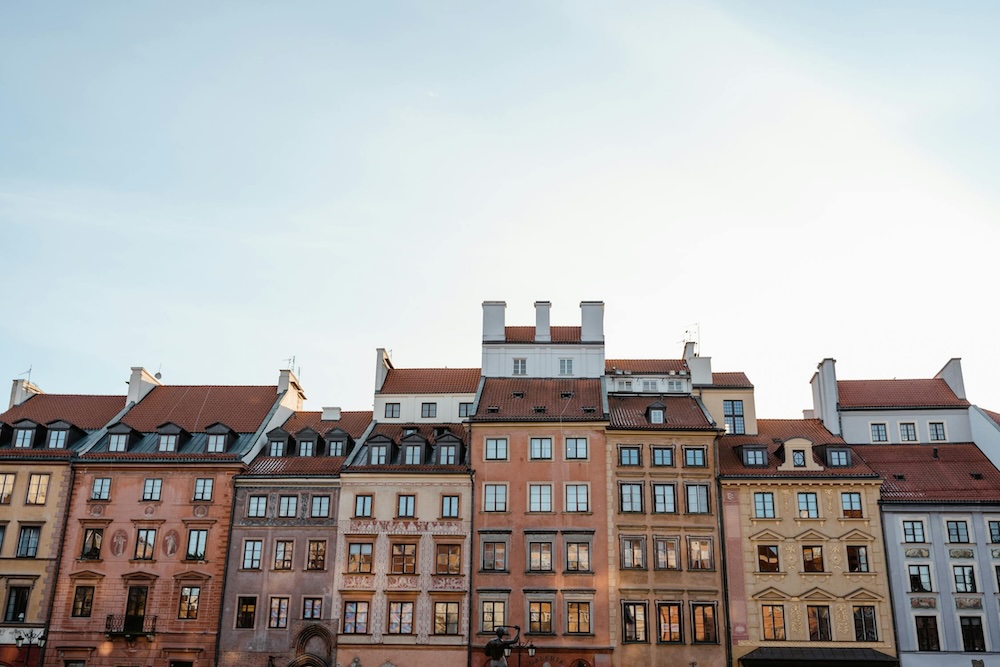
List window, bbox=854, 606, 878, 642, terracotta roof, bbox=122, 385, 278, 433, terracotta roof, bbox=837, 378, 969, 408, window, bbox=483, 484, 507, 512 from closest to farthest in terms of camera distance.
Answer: window, bbox=854, 606, 878, 642
window, bbox=483, 484, 507, 512
terracotta roof, bbox=837, 378, 969, 408
terracotta roof, bbox=122, 385, 278, 433

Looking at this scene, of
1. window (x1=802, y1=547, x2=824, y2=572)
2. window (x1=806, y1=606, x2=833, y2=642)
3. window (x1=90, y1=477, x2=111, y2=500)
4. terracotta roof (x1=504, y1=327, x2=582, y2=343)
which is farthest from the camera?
terracotta roof (x1=504, y1=327, x2=582, y2=343)

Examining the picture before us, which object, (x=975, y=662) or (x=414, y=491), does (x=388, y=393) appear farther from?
(x=975, y=662)

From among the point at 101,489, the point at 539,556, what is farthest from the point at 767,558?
the point at 101,489

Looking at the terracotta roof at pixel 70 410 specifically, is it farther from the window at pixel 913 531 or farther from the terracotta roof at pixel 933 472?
the window at pixel 913 531

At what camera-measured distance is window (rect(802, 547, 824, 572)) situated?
47.5 meters

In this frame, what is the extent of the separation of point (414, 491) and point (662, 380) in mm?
16021

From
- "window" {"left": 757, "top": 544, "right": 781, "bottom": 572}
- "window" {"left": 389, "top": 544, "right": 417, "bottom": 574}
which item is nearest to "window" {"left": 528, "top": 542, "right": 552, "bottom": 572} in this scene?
"window" {"left": 389, "top": 544, "right": 417, "bottom": 574}

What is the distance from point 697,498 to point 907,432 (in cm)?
1436

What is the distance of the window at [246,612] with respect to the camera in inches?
1873

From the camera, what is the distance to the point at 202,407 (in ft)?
185

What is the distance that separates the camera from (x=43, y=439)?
52.9 meters

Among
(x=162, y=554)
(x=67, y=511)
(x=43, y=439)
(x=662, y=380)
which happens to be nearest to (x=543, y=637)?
(x=662, y=380)

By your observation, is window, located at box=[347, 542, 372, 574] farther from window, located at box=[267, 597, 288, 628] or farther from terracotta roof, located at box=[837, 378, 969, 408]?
terracotta roof, located at box=[837, 378, 969, 408]

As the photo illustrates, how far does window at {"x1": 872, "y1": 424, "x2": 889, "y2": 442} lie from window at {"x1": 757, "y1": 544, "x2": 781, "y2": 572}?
10.9 meters
